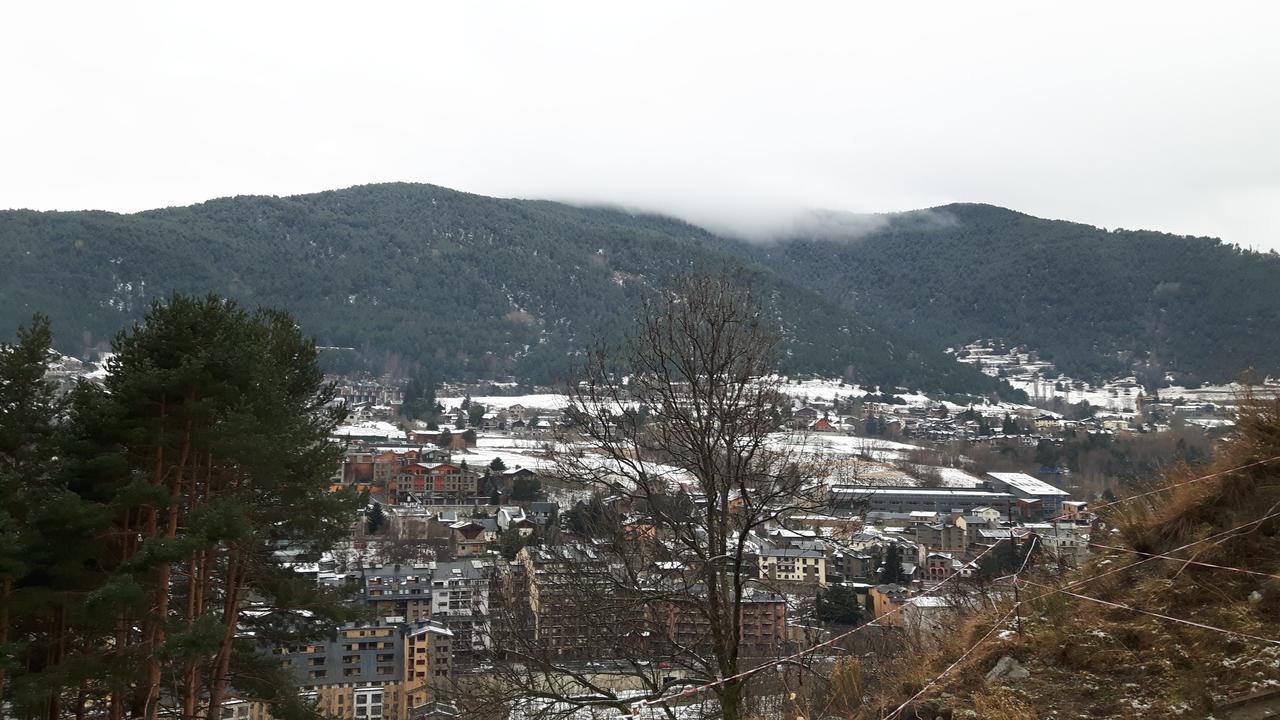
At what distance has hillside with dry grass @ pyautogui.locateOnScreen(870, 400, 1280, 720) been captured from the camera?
474cm

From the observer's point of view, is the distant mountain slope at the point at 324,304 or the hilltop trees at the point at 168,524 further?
the distant mountain slope at the point at 324,304

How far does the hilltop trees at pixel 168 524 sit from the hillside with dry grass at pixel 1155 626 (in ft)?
29.4

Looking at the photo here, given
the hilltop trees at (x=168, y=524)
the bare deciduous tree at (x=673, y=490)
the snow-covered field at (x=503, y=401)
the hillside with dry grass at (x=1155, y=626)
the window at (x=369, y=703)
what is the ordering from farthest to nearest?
the snow-covered field at (x=503, y=401) < the window at (x=369, y=703) < the hilltop trees at (x=168, y=524) < the bare deciduous tree at (x=673, y=490) < the hillside with dry grass at (x=1155, y=626)

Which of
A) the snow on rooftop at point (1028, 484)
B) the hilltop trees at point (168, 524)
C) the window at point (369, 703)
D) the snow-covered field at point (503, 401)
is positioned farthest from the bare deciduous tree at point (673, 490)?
the snow-covered field at point (503, 401)

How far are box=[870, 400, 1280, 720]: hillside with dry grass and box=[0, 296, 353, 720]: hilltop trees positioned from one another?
352 inches

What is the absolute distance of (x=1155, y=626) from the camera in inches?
209

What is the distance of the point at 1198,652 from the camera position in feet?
16.2

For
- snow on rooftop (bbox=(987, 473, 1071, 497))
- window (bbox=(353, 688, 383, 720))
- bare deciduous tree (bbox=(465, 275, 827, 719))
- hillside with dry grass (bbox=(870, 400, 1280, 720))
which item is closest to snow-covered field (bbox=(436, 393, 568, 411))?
snow on rooftop (bbox=(987, 473, 1071, 497))

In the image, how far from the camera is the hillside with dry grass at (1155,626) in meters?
4.74

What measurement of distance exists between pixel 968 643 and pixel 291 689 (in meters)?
11.1

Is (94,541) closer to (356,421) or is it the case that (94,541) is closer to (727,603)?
(727,603)

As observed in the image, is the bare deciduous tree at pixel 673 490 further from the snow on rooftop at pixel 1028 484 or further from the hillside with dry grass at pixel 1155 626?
the snow on rooftop at pixel 1028 484

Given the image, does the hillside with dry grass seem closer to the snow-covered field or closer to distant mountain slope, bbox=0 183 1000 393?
the snow-covered field

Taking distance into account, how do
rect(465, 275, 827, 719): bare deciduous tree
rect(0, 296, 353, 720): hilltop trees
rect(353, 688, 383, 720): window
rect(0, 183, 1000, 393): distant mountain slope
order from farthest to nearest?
1. rect(0, 183, 1000, 393): distant mountain slope
2. rect(353, 688, 383, 720): window
3. rect(0, 296, 353, 720): hilltop trees
4. rect(465, 275, 827, 719): bare deciduous tree
